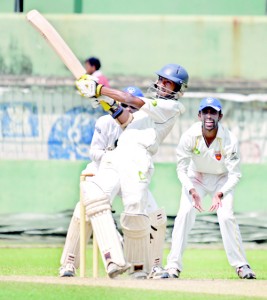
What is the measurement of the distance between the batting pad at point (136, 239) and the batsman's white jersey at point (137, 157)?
0.23 ft

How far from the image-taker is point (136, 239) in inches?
453

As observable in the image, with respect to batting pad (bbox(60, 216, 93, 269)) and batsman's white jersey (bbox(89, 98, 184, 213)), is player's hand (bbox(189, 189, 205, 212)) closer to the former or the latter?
batting pad (bbox(60, 216, 93, 269))

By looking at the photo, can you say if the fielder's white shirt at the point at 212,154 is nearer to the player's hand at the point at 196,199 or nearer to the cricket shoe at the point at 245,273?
the player's hand at the point at 196,199

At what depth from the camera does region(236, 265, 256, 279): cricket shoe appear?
1327cm

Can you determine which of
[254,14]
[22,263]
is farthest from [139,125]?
[254,14]

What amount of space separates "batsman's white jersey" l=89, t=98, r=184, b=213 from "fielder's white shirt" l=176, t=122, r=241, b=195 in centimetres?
137

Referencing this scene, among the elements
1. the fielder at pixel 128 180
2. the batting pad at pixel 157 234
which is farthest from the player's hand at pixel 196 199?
the fielder at pixel 128 180

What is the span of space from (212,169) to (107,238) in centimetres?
272

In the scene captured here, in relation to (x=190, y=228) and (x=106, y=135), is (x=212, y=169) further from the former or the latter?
(x=106, y=135)

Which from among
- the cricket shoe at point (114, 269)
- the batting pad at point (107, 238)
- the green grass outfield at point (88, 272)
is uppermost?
the batting pad at point (107, 238)

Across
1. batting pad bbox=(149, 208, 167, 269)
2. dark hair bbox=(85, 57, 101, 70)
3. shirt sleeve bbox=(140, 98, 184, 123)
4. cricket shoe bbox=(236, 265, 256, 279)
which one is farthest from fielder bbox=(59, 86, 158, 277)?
dark hair bbox=(85, 57, 101, 70)

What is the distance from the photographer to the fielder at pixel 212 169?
43.9ft

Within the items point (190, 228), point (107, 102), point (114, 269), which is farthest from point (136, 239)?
point (190, 228)

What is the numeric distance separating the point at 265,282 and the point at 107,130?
2.80m
